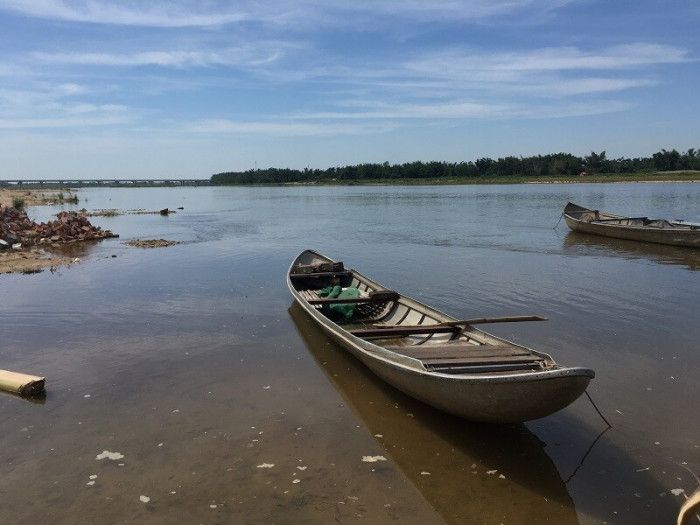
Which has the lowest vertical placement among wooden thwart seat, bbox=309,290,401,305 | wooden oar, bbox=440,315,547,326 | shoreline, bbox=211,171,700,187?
wooden thwart seat, bbox=309,290,401,305

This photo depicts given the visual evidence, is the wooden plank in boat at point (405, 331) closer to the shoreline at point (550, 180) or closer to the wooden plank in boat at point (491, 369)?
the wooden plank in boat at point (491, 369)

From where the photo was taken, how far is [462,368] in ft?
21.2

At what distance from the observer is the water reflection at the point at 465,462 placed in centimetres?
537

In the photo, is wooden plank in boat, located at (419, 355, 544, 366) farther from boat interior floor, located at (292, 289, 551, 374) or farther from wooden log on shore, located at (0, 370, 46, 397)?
wooden log on shore, located at (0, 370, 46, 397)

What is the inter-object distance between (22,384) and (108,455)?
8.06ft

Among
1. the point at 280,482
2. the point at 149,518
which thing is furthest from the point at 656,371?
the point at 149,518

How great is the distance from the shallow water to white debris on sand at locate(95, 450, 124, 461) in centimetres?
6

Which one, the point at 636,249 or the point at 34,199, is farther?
the point at 34,199

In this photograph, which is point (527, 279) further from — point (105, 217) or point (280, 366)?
point (105, 217)

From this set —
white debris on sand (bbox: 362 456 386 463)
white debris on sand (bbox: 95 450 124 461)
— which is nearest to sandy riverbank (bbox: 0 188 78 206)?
white debris on sand (bbox: 95 450 124 461)

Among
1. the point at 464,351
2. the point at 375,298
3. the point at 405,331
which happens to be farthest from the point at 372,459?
the point at 375,298

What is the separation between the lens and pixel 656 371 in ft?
28.2

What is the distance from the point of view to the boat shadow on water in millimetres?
5340

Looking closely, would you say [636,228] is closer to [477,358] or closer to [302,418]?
[477,358]
